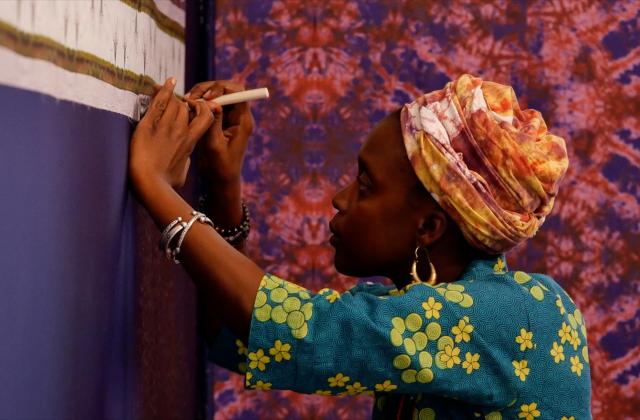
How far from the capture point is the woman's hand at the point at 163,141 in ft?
4.33

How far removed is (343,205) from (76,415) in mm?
529

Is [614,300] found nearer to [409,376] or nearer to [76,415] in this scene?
[409,376]

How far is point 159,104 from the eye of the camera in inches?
54.6

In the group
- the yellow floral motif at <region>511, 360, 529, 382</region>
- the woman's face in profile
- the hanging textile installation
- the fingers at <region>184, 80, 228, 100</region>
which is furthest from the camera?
the fingers at <region>184, 80, 228, 100</region>

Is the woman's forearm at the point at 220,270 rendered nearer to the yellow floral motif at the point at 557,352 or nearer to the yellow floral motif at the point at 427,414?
the yellow floral motif at the point at 427,414

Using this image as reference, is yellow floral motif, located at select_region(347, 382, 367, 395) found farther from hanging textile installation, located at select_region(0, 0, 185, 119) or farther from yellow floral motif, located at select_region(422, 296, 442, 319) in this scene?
hanging textile installation, located at select_region(0, 0, 185, 119)

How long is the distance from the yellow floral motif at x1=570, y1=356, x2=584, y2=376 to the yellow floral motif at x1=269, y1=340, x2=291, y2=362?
1.50ft

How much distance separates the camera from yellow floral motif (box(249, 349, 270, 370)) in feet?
3.96

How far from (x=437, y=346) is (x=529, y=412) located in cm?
21

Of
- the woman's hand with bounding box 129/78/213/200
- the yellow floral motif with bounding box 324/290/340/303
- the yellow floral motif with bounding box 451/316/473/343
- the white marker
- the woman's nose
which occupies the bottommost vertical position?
the yellow floral motif with bounding box 451/316/473/343

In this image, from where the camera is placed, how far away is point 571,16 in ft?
7.45

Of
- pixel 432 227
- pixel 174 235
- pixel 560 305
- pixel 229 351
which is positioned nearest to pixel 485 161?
pixel 432 227

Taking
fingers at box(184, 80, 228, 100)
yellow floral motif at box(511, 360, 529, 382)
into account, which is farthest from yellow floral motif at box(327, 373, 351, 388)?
fingers at box(184, 80, 228, 100)

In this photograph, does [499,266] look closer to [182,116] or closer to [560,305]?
[560,305]
